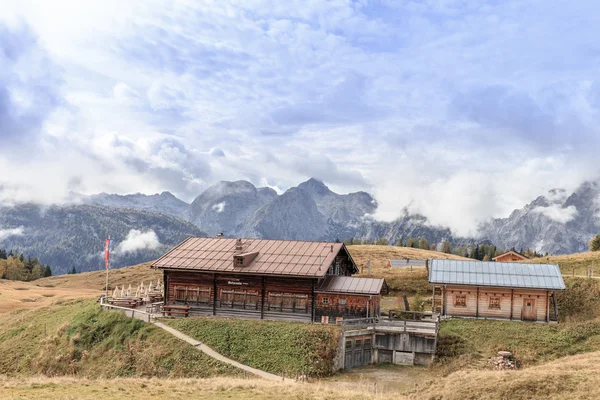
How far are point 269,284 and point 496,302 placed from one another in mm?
20445

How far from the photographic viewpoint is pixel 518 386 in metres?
23.4

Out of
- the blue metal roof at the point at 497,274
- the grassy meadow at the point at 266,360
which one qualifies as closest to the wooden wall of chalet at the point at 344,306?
the grassy meadow at the point at 266,360

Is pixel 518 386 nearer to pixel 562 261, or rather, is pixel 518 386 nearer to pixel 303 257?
pixel 303 257

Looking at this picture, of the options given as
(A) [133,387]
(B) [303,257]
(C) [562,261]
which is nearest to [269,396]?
(A) [133,387]

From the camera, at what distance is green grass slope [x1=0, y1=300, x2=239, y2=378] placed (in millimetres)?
35188

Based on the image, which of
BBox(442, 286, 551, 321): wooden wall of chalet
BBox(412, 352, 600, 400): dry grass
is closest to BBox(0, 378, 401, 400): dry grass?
BBox(412, 352, 600, 400): dry grass

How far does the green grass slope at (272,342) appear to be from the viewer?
34.4 meters

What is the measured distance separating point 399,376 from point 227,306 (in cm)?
1710

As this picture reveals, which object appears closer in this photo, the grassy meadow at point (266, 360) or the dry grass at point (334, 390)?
the dry grass at point (334, 390)

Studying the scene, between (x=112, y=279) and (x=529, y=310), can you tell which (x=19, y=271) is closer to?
(x=112, y=279)

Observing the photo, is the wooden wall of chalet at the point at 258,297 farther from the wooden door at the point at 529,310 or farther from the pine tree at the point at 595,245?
the pine tree at the point at 595,245

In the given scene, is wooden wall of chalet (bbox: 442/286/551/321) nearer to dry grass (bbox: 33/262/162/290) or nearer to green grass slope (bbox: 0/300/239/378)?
green grass slope (bbox: 0/300/239/378)

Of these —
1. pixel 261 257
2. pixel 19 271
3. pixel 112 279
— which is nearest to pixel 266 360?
Answer: pixel 261 257

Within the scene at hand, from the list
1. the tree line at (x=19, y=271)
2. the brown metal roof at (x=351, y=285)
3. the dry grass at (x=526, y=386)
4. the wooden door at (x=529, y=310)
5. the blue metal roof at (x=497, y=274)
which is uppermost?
the blue metal roof at (x=497, y=274)
